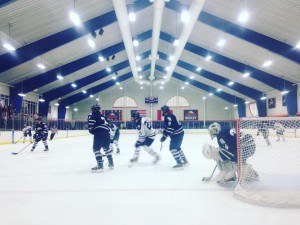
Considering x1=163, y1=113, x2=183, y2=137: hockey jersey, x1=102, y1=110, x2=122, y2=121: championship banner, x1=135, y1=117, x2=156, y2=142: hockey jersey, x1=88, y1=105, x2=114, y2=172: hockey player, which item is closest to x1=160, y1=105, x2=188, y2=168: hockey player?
x1=163, y1=113, x2=183, y2=137: hockey jersey

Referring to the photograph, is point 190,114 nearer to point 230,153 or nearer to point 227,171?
point 227,171

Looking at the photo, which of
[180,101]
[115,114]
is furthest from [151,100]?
[115,114]

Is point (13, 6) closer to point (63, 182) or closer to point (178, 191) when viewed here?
point (63, 182)

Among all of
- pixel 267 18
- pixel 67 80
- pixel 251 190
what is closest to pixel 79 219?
pixel 251 190

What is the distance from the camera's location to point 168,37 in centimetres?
1786

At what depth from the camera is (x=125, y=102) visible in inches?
1162

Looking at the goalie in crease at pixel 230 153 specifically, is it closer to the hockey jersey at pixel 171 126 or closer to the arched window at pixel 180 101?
the hockey jersey at pixel 171 126

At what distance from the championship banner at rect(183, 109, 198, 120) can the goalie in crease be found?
25.8m

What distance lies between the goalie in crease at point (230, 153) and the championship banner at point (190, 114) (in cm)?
2582

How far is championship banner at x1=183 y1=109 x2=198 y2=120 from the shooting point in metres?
29.2

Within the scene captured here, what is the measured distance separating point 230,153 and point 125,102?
87.2ft

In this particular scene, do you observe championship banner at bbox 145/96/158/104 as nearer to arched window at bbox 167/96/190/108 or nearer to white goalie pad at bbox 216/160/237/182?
arched window at bbox 167/96/190/108

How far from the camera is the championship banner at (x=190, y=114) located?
29212 millimetres

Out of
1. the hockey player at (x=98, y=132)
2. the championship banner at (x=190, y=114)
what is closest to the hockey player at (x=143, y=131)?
the hockey player at (x=98, y=132)
